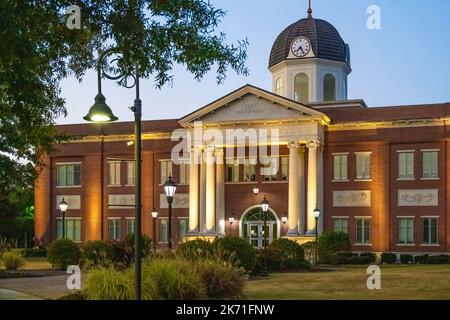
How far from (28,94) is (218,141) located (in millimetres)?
38578

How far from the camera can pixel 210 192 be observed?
2100 inches

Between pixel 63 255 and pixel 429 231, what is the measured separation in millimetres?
25067

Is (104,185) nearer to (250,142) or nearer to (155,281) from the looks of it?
(250,142)

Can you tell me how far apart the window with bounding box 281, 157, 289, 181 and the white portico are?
2.41 ft

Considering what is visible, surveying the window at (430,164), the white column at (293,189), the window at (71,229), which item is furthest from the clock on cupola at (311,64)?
the window at (71,229)

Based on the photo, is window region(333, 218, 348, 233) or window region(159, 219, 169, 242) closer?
window region(333, 218, 348, 233)

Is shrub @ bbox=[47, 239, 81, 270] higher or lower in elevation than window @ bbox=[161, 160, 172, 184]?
lower

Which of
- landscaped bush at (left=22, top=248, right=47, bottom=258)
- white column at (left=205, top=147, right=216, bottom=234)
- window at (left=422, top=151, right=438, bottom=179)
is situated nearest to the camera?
window at (left=422, top=151, right=438, bottom=179)

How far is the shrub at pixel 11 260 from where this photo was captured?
33.8m

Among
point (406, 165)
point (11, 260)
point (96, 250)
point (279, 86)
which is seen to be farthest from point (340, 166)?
point (11, 260)

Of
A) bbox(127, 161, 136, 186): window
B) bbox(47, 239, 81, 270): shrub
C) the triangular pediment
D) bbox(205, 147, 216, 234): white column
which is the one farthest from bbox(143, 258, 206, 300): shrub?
bbox(127, 161, 136, 186): window

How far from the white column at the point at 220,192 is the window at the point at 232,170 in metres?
0.52

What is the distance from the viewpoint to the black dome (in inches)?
2325

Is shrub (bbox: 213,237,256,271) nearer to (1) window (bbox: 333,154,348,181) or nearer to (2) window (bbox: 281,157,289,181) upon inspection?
(1) window (bbox: 333,154,348,181)
